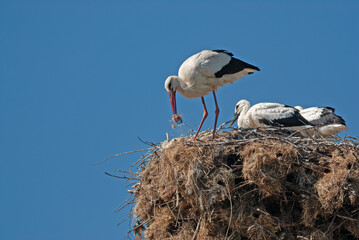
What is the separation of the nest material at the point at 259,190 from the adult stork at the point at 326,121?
2916mm

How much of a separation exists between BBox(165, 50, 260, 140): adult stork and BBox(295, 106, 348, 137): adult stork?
6.55 ft

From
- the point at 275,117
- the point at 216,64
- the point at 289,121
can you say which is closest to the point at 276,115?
the point at 275,117

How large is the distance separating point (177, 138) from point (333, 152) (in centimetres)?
234

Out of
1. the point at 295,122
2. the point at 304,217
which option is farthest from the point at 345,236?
the point at 295,122

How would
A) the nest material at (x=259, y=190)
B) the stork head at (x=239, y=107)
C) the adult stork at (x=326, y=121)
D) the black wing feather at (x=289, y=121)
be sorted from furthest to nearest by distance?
the stork head at (x=239, y=107) < the adult stork at (x=326, y=121) < the black wing feather at (x=289, y=121) < the nest material at (x=259, y=190)

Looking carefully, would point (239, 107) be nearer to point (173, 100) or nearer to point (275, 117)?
point (275, 117)

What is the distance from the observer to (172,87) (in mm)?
10125

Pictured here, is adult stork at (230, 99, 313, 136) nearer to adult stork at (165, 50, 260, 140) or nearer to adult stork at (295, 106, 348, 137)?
adult stork at (295, 106, 348, 137)

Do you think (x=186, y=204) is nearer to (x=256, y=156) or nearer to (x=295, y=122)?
(x=256, y=156)

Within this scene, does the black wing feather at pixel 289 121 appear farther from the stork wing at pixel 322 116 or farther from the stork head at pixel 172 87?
the stork head at pixel 172 87

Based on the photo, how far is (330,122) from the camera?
1147cm

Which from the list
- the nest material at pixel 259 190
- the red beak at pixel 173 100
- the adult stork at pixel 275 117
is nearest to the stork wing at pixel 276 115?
the adult stork at pixel 275 117

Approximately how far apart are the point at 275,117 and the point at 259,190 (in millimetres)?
3522

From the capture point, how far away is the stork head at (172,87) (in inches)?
397
